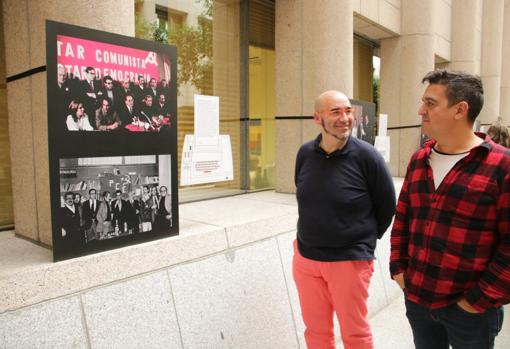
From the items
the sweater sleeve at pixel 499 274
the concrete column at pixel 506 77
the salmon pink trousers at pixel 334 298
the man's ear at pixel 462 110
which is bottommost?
the salmon pink trousers at pixel 334 298

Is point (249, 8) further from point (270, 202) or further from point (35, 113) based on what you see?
point (35, 113)

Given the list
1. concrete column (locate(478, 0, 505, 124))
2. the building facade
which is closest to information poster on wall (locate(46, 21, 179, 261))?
the building facade

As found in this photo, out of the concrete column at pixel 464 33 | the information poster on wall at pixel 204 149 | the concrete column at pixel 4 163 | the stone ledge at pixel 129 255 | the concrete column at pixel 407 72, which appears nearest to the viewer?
the stone ledge at pixel 129 255

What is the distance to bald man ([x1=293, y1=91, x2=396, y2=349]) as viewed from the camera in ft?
9.71

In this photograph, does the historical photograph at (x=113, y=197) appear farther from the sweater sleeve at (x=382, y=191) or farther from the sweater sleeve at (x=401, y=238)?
the sweater sleeve at (x=401, y=238)

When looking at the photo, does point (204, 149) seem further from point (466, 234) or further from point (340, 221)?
point (466, 234)

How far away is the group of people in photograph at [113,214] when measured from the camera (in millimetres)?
2617

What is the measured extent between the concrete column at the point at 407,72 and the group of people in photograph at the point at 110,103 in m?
7.08

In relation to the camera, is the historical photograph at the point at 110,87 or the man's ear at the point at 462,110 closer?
the man's ear at the point at 462,110

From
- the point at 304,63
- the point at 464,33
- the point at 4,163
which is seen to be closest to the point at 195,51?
the point at 304,63

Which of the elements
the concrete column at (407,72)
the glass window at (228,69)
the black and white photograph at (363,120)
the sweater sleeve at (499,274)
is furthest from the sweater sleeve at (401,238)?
the concrete column at (407,72)

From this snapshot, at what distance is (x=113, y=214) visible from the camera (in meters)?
2.82

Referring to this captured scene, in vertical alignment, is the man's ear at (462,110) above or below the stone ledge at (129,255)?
above

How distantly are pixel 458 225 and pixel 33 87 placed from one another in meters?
2.72
